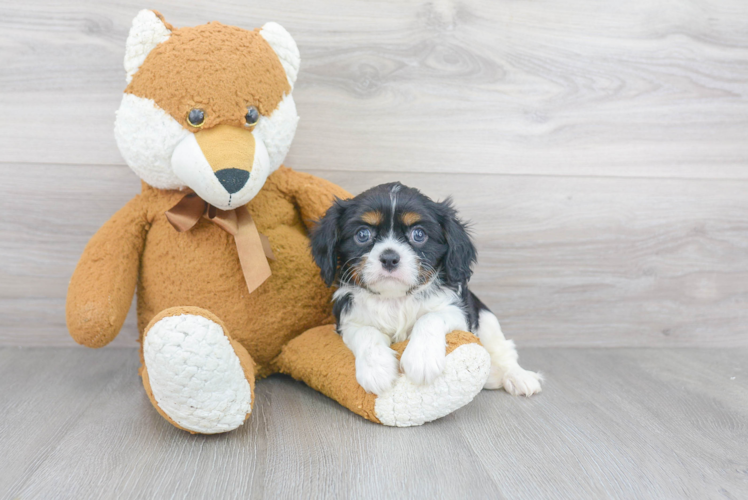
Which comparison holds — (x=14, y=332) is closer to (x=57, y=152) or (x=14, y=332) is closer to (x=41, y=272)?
(x=41, y=272)

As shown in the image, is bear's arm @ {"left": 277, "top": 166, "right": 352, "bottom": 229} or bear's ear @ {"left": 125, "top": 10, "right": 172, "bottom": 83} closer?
bear's ear @ {"left": 125, "top": 10, "right": 172, "bottom": 83}

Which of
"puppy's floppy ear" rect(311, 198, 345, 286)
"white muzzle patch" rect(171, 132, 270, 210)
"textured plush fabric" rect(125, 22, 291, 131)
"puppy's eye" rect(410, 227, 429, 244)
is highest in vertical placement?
"textured plush fabric" rect(125, 22, 291, 131)

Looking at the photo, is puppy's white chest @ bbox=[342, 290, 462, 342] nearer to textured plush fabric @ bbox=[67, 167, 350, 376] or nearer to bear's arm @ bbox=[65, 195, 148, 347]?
textured plush fabric @ bbox=[67, 167, 350, 376]

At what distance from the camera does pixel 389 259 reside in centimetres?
139

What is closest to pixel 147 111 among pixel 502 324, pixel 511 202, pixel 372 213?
pixel 372 213

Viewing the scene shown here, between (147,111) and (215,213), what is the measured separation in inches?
12.5

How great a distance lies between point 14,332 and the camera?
202cm

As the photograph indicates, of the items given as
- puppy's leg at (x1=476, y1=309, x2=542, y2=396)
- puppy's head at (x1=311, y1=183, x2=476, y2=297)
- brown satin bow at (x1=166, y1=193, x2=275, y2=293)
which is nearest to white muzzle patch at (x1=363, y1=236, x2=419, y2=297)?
puppy's head at (x1=311, y1=183, x2=476, y2=297)

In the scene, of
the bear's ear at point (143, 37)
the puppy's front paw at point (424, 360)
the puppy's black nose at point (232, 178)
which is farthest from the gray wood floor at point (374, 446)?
the bear's ear at point (143, 37)

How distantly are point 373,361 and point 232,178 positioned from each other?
573mm

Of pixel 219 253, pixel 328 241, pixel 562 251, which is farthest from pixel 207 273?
pixel 562 251

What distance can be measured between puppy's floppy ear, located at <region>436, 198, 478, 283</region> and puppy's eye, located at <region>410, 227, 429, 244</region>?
7cm

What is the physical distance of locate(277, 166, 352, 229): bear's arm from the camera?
171 centimetres

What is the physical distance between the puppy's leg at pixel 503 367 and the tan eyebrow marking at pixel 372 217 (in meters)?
0.54
